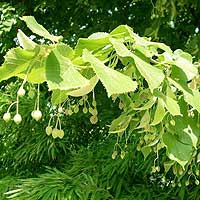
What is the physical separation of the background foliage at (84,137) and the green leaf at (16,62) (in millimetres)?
1331

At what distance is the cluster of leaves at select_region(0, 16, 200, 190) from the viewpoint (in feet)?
1.82

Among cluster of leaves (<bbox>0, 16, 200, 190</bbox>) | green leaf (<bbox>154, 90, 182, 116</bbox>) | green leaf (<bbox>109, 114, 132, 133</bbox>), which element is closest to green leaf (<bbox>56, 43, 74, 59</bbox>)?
cluster of leaves (<bbox>0, 16, 200, 190</bbox>)

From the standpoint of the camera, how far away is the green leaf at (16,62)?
1.83ft

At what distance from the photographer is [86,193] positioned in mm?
1934

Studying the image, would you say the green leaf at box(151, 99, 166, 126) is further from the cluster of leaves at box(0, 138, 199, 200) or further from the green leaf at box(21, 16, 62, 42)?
the cluster of leaves at box(0, 138, 199, 200)

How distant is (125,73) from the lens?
0.67m

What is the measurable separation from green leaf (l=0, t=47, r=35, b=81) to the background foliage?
4.37 ft

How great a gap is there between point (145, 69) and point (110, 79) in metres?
0.06

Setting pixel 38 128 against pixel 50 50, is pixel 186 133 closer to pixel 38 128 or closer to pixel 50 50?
pixel 50 50

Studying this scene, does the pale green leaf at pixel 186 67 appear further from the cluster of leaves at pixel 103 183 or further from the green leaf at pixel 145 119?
the cluster of leaves at pixel 103 183

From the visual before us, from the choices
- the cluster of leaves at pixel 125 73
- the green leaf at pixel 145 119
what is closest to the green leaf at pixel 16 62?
the cluster of leaves at pixel 125 73

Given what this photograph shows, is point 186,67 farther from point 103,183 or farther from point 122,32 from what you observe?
point 103,183

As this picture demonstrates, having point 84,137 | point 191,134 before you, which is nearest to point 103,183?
point 84,137

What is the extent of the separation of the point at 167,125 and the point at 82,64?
16 centimetres
